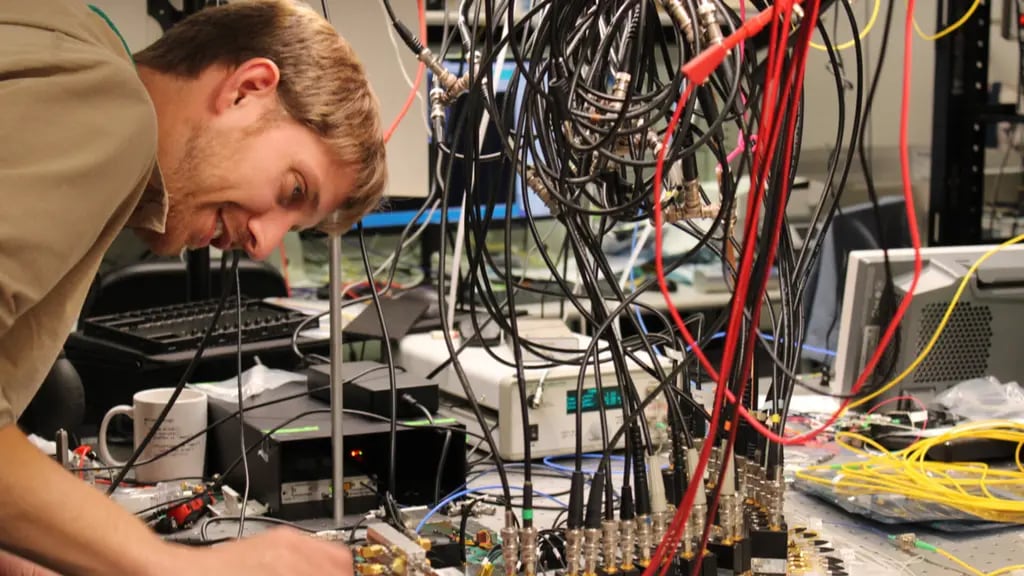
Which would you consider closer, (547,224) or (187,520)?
(187,520)

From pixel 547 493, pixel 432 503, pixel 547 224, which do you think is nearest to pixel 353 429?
pixel 432 503

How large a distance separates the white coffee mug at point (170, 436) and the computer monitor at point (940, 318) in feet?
3.49

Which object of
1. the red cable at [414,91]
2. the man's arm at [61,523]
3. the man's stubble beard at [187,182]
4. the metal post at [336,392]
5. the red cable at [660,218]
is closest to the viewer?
the red cable at [660,218]

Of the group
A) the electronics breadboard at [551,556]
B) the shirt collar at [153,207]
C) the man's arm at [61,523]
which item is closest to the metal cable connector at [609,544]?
the electronics breadboard at [551,556]

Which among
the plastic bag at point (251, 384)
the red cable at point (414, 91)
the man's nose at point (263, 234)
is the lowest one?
the plastic bag at point (251, 384)

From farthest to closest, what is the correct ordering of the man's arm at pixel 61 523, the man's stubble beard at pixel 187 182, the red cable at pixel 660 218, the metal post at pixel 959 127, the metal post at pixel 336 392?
the metal post at pixel 959 127 < the metal post at pixel 336 392 < the man's stubble beard at pixel 187 182 < the man's arm at pixel 61 523 < the red cable at pixel 660 218

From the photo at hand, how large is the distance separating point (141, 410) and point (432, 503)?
1.42 feet

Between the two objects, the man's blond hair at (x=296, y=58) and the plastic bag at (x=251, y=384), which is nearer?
the man's blond hair at (x=296, y=58)

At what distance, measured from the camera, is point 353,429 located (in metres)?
1.49

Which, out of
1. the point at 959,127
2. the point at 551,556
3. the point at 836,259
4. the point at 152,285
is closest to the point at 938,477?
the point at 551,556

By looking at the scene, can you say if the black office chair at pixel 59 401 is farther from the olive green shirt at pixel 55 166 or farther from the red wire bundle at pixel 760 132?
the red wire bundle at pixel 760 132

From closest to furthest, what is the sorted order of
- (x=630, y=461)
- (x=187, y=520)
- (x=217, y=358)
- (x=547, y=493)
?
(x=630, y=461) → (x=187, y=520) → (x=547, y=493) → (x=217, y=358)

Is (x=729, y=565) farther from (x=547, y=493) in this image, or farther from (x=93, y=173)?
(x=93, y=173)

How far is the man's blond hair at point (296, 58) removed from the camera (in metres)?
1.20
